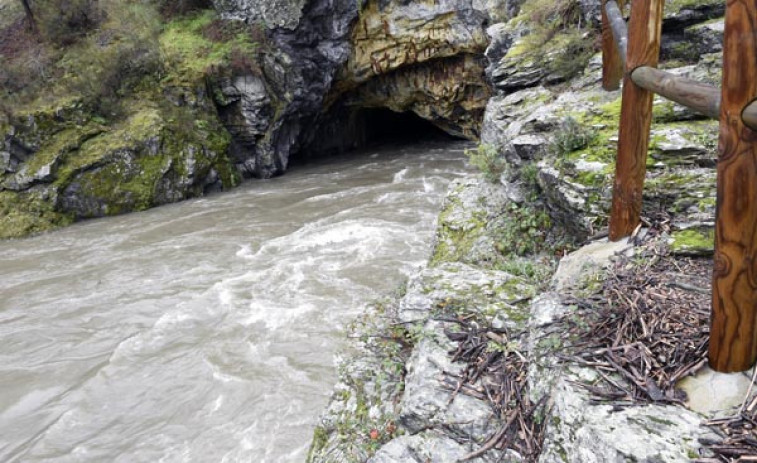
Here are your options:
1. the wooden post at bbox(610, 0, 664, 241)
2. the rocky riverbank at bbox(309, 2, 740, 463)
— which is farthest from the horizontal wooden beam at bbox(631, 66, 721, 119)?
the rocky riverbank at bbox(309, 2, 740, 463)

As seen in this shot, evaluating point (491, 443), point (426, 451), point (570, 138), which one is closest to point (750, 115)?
point (491, 443)

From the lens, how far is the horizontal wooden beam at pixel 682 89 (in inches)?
81.8

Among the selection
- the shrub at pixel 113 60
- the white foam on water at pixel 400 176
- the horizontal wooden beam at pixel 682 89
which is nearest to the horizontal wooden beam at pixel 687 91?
the horizontal wooden beam at pixel 682 89

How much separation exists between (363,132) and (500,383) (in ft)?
67.5

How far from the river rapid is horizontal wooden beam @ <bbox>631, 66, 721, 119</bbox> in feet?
13.0

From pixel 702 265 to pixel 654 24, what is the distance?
1.59m

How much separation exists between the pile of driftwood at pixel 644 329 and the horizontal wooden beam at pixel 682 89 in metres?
0.94

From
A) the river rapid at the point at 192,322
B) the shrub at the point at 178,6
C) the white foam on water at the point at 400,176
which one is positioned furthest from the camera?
the shrub at the point at 178,6

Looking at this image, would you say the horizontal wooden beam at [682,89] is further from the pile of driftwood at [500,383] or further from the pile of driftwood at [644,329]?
the pile of driftwood at [500,383]

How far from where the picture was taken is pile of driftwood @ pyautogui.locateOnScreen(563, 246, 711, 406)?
2037 millimetres

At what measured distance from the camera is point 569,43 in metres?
7.31

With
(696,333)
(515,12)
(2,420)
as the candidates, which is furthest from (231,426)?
(515,12)

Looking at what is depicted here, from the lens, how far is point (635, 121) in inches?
124

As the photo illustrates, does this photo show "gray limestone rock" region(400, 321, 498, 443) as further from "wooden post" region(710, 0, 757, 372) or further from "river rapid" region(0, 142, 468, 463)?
"river rapid" region(0, 142, 468, 463)
